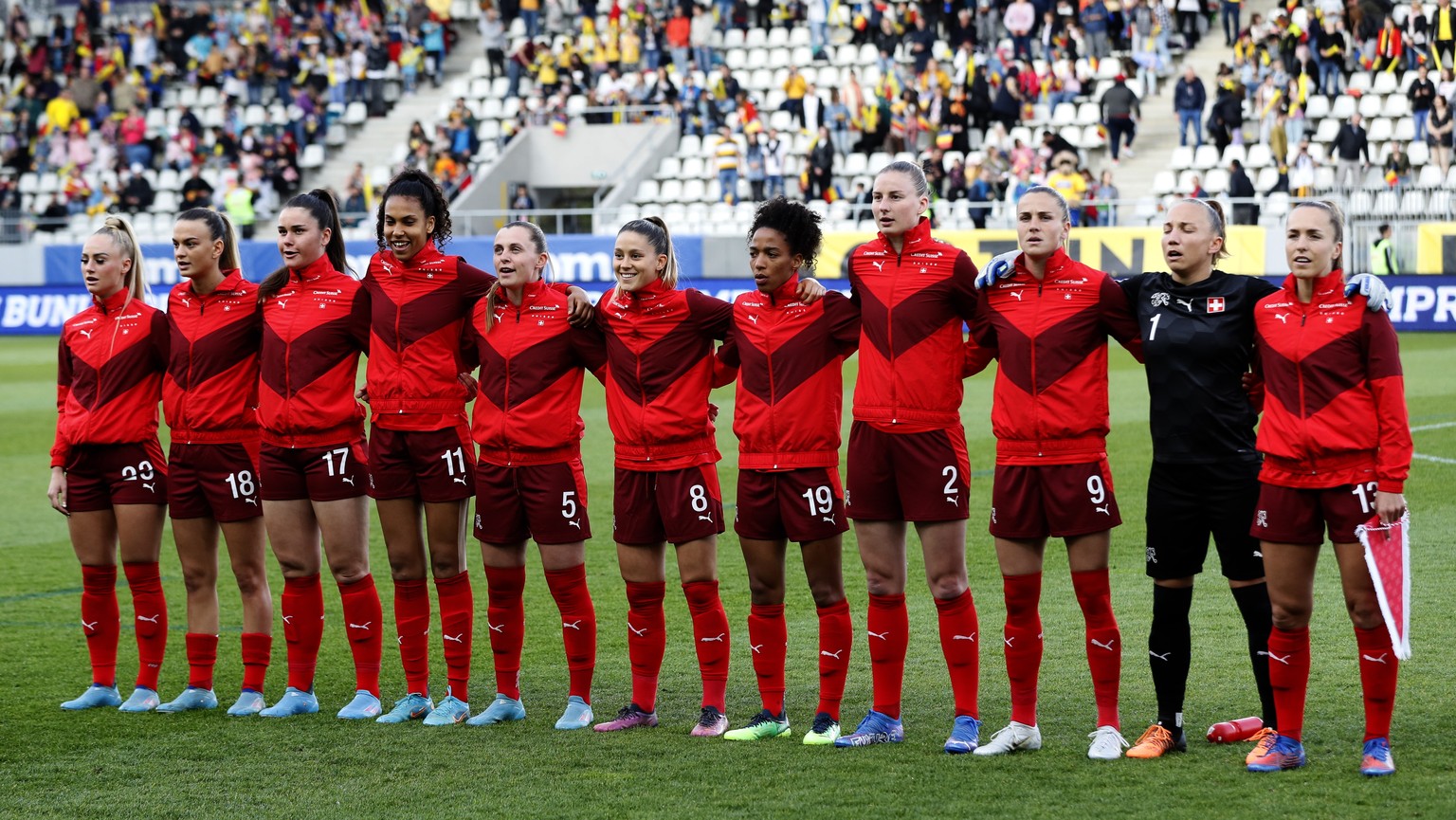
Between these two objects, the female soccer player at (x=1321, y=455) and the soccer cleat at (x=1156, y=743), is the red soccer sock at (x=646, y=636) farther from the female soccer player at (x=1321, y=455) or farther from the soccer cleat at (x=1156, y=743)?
the female soccer player at (x=1321, y=455)

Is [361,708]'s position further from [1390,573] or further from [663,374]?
[1390,573]

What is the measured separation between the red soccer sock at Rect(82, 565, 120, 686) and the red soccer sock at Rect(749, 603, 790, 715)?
265 centimetres

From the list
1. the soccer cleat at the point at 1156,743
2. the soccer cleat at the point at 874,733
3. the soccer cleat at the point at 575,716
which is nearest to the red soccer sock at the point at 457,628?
the soccer cleat at the point at 575,716

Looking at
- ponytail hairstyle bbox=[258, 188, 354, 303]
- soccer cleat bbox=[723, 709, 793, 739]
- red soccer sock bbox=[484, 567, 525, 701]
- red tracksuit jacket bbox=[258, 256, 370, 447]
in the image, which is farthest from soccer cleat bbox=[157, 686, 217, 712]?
soccer cleat bbox=[723, 709, 793, 739]

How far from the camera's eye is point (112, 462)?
6664 mm

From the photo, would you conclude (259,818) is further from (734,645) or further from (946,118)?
(946,118)

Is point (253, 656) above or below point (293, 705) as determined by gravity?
above

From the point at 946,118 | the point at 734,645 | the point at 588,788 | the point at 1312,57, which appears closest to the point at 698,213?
the point at 946,118

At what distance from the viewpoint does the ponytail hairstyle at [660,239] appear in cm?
608

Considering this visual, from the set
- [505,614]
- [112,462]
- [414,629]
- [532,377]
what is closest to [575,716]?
[505,614]

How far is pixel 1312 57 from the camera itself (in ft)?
82.6

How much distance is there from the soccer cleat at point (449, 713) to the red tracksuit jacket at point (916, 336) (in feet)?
6.22

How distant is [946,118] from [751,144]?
3.17 m

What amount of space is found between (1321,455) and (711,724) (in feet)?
7.46
